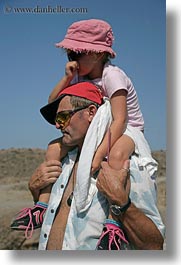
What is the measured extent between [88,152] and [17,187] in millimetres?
466

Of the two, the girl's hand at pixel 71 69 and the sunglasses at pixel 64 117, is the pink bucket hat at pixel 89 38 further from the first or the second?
the sunglasses at pixel 64 117

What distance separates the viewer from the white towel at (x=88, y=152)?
238cm

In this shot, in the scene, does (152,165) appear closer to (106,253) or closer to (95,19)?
(106,253)

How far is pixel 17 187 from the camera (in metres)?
2.70

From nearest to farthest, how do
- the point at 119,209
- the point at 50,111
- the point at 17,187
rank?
the point at 119,209, the point at 50,111, the point at 17,187

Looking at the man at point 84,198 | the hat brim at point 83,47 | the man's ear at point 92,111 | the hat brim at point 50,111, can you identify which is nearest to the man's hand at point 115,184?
the man at point 84,198

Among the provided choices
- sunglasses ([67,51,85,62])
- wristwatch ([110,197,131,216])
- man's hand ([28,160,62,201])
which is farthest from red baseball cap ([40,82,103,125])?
wristwatch ([110,197,131,216])

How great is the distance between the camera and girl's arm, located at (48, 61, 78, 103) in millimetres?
2443

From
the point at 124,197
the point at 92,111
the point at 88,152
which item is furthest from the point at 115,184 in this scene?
the point at 92,111

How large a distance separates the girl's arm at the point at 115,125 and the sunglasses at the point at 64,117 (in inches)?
4.7

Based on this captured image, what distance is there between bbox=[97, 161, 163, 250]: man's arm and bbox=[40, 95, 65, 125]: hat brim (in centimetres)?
31

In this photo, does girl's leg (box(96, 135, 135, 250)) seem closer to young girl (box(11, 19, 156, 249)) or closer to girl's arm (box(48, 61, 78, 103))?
young girl (box(11, 19, 156, 249))

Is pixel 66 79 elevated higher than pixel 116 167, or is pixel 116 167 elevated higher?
pixel 66 79

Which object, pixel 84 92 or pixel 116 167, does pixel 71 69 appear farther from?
pixel 116 167
